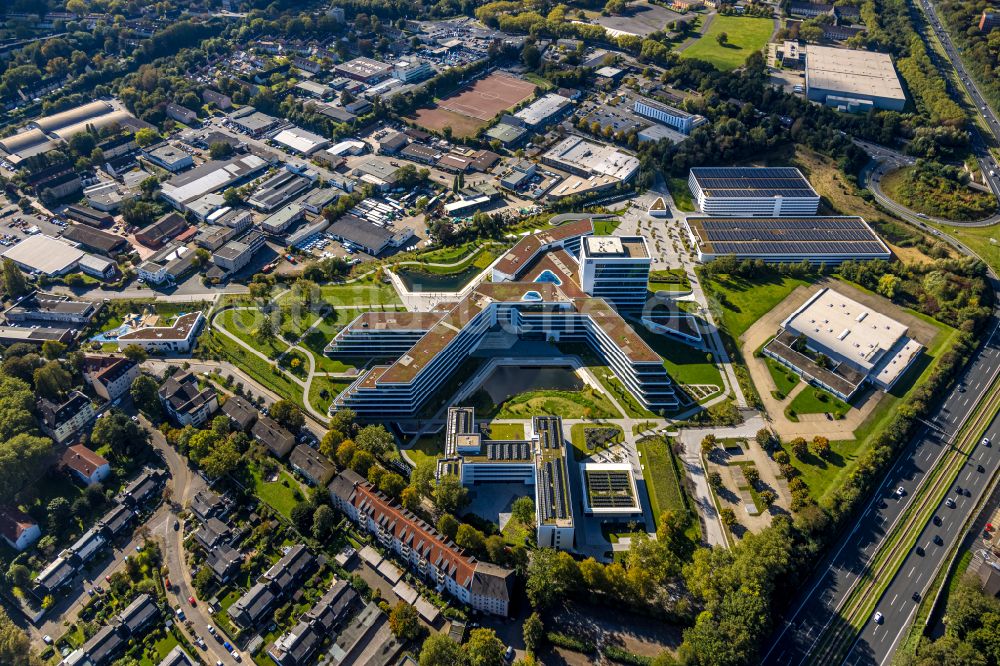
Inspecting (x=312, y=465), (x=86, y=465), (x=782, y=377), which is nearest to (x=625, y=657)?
(x=312, y=465)

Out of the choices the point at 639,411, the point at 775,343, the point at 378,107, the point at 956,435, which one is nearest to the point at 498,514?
the point at 639,411

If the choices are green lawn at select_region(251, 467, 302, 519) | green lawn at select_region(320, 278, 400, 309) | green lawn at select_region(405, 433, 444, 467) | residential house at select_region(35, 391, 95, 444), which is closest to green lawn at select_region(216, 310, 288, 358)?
green lawn at select_region(320, 278, 400, 309)

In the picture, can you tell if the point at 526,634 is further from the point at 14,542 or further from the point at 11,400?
the point at 11,400

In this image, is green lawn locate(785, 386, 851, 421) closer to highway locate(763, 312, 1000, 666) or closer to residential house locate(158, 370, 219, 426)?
highway locate(763, 312, 1000, 666)

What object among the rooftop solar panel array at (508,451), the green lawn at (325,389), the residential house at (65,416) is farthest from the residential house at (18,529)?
the rooftop solar panel array at (508,451)

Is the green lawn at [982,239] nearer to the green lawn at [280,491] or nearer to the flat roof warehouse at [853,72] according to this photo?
the flat roof warehouse at [853,72]

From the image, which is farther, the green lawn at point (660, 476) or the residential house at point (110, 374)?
the residential house at point (110, 374)
